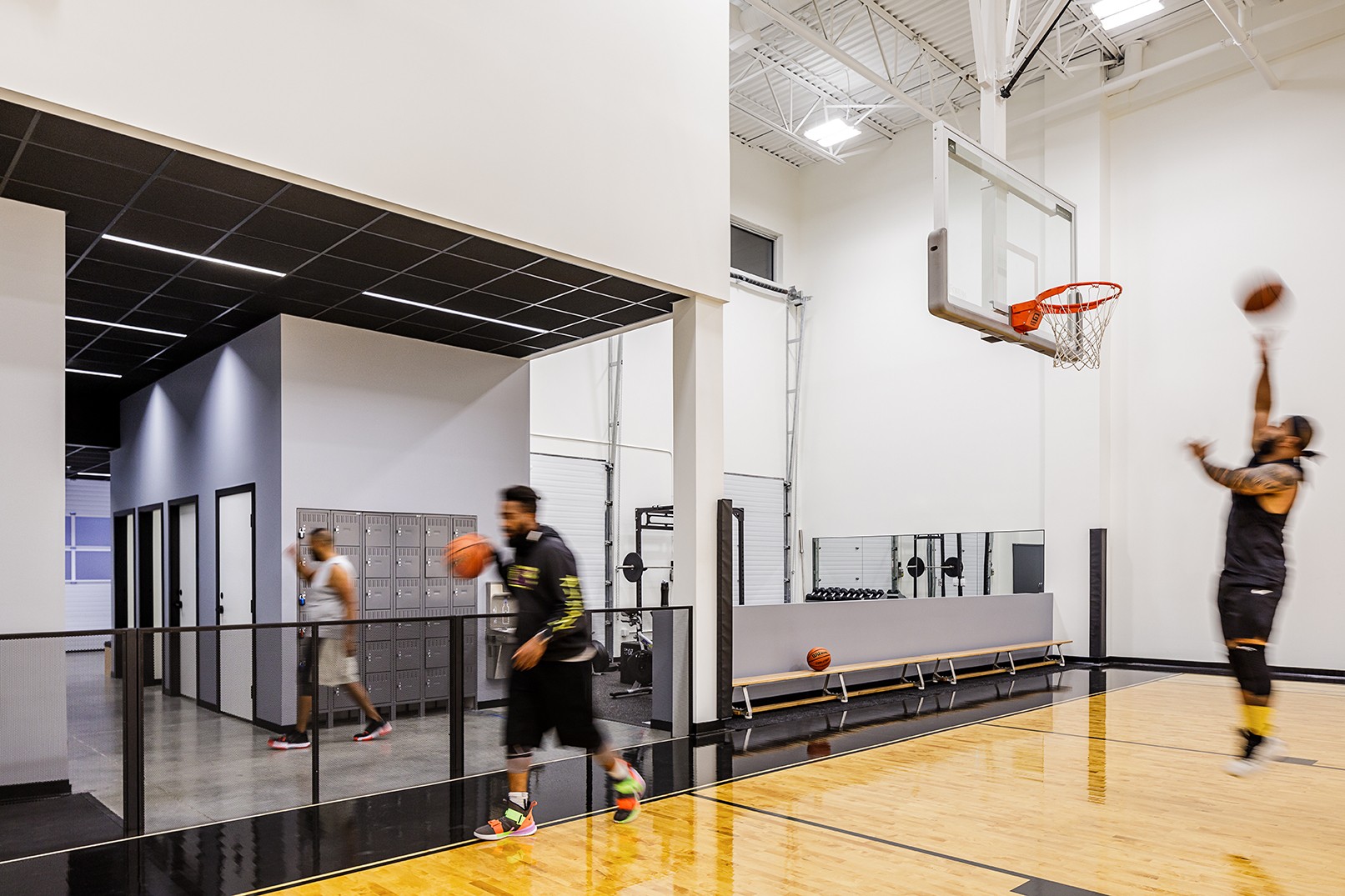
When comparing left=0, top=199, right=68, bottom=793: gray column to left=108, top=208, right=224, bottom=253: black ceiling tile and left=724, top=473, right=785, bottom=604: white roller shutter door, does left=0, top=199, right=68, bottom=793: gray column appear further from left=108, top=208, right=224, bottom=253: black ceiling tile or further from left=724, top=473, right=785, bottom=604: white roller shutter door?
left=724, top=473, right=785, bottom=604: white roller shutter door

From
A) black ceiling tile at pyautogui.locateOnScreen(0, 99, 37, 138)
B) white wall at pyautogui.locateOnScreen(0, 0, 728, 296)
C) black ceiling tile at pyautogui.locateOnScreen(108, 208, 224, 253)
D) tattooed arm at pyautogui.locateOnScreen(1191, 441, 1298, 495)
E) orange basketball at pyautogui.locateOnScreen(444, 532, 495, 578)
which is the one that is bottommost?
orange basketball at pyautogui.locateOnScreen(444, 532, 495, 578)

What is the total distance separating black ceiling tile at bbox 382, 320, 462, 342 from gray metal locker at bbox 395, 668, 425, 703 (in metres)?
3.99

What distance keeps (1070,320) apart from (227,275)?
8.06 m

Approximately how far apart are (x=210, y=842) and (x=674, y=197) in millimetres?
5791

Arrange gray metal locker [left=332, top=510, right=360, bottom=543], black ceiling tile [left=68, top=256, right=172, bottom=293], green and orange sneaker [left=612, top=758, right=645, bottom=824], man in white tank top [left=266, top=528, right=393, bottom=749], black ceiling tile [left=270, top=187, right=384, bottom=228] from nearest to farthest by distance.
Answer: green and orange sneaker [left=612, top=758, right=645, bottom=824] < man in white tank top [left=266, top=528, right=393, bottom=749] < black ceiling tile [left=270, top=187, right=384, bottom=228] < black ceiling tile [left=68, top=256, right=172, bottom=293] < gray metal locker [left=332, top=510, right=360, bottom=543]

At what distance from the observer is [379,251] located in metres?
7.06

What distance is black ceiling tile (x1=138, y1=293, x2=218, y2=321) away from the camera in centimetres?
820

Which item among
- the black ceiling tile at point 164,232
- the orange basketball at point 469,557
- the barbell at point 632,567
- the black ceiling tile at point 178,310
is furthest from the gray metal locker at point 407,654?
the barbell at point 632,567

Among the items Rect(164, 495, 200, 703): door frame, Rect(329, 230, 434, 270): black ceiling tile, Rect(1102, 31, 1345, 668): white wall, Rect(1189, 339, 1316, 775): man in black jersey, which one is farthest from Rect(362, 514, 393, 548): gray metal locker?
Rect(1102, 31, 1345, 668): white wall

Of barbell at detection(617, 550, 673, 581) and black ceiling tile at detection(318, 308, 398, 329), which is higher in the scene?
black ceiling tile at detection(318, 308, 398, 329)

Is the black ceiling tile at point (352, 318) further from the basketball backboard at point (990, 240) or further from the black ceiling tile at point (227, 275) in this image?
the basketball backboard at point (990, 240)

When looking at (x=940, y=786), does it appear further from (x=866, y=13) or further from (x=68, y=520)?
(x=68, y=520)

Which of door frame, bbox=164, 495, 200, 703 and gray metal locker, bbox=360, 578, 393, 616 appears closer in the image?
gray metal locker, bbox=360, 578, 393, 616

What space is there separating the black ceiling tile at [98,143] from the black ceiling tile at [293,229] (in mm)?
855
